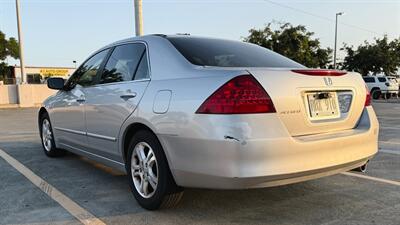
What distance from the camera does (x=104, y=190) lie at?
4.41 m

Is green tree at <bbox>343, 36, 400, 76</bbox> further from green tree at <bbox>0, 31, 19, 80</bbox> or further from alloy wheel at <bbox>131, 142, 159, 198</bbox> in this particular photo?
alloy wheel at <bbox>131, 142, 159, 198</bbox>

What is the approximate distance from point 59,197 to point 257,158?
222 centimetres

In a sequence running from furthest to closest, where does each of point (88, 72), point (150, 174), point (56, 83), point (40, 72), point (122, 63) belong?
point (40, 72), point (56, 83), point (88, 72), point (122, 63), point (150, 174)

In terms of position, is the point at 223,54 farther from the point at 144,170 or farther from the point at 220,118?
the point at 144,170

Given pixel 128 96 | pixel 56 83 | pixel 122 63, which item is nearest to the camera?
pixel 128 96

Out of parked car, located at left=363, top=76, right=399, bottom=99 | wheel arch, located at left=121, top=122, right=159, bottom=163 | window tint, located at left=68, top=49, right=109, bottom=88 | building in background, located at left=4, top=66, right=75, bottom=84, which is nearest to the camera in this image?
wheel arch, located at left=121, top=122, right=159, bottom=163

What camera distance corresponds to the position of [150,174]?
145 inches

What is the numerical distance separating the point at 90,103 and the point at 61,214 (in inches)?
54.9

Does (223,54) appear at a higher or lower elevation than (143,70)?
higher

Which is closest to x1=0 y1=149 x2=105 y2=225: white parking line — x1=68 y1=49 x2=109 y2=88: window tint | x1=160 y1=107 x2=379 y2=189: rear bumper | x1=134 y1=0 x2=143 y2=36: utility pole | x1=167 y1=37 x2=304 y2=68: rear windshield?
x1=160 y1=107 x2=379 y2=189: rear bumper

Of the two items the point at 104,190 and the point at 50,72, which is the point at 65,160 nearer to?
the point at 104,190

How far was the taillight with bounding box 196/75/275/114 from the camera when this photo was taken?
119 inches

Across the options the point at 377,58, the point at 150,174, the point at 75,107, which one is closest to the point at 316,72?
the point at 150,174

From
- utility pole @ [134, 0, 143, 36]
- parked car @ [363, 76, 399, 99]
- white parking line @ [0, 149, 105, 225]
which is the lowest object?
parked car @ [363, 76, 399, 99]
